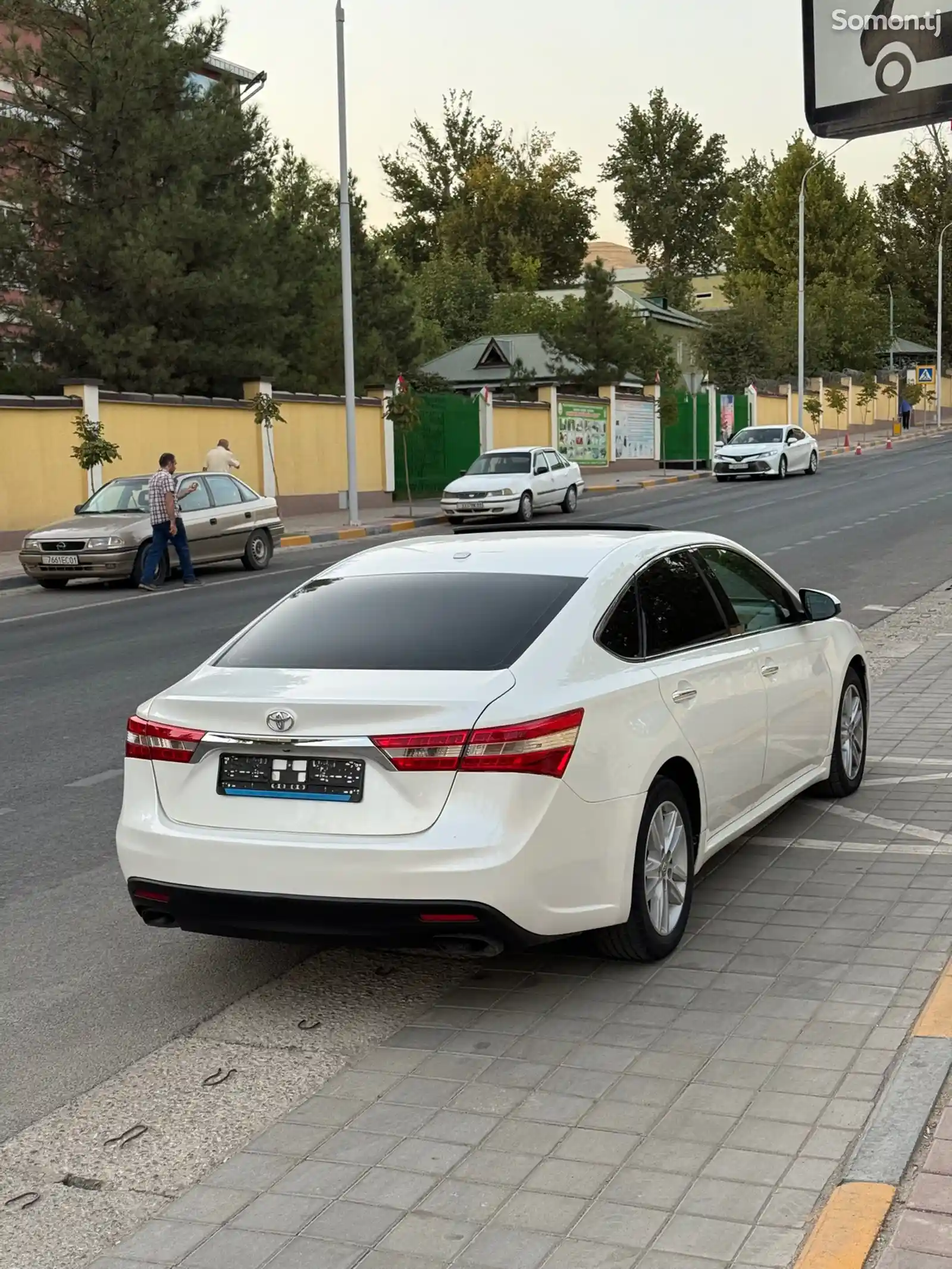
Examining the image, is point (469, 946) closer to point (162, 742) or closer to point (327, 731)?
point (327, 731)

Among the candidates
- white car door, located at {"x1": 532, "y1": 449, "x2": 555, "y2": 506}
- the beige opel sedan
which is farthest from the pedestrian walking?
white car door, located at {"x1": 532, "y1": 449, "x2": 555, "y2": 506}

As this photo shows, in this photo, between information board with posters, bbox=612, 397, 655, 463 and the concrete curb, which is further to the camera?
information board with posters, bbox=612, 397, 655, 463

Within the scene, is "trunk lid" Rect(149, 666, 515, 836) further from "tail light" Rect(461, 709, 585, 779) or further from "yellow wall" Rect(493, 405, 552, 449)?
"yellow wall" Rect(493, 405, 552, 449)

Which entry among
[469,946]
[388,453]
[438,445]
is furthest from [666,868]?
[438,445]

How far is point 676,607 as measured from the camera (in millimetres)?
5992

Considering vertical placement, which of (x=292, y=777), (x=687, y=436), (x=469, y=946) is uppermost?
(x=687, y=436)

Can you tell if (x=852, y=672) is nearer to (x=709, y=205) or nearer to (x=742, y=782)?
(x=742, y=782)

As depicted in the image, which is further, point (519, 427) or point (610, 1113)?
point (519, 427)

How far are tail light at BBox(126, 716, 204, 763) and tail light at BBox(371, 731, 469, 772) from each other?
2.34 feet

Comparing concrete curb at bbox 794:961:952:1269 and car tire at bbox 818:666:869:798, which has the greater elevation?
car tire at bbox 818:666:869:798

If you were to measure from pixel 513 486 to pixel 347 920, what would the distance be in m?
26.6

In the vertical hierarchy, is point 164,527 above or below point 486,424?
below

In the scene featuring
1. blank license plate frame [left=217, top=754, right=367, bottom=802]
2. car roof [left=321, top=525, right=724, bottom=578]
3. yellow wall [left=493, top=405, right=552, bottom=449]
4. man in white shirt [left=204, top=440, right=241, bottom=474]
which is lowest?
blank license plate frame [left=217, top=754, right=367, bottom=802]

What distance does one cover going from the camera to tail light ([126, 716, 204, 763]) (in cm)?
502
